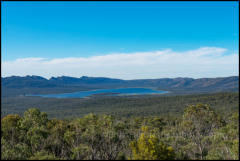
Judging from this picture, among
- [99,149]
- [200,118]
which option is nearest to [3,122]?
[99,149]

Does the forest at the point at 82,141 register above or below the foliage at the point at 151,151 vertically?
below

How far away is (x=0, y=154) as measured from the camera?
23.5 metres

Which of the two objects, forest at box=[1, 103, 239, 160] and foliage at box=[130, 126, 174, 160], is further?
forest at box=[1, 103, 239, 160]

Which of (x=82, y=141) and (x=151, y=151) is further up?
(x=151, y=151)

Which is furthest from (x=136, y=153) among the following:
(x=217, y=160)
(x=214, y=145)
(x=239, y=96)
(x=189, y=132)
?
(x=239, y=96)

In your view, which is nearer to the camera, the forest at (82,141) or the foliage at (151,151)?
the foliage at (151,151)

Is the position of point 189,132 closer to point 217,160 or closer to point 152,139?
point 217,160

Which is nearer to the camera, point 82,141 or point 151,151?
point 151,151

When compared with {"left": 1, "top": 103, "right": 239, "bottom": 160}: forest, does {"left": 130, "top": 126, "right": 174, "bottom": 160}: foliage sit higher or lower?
higher

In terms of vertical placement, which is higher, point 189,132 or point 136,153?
point 136,153

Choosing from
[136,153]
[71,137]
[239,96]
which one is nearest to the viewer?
[136,153]

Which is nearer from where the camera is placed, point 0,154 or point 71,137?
point 0,154

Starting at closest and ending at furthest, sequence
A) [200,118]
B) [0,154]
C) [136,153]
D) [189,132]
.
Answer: [136,153] < [0,154] < [200,118] < [189,132]

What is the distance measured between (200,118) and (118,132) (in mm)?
22032
